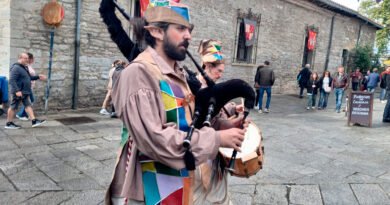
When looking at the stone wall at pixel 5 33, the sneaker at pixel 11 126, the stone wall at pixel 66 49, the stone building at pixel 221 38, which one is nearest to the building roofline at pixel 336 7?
the stone building at pixel 221 38

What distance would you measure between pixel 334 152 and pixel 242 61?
8555mm

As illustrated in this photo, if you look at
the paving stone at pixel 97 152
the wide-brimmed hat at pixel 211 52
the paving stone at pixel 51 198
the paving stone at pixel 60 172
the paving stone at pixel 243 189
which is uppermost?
the wide-brimmed hat at pixel 211 52

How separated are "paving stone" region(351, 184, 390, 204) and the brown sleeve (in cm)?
308

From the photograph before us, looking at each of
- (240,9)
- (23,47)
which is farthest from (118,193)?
(240,9)

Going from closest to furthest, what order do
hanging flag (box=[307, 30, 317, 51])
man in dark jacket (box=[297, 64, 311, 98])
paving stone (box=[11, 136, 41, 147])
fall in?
1. paving stone (box=[11, 136, 41, 147])
2. man in dark jacket (box=[297, 64, 311, 98])
3. hanging flag (box=[307, 30, 317, 51])

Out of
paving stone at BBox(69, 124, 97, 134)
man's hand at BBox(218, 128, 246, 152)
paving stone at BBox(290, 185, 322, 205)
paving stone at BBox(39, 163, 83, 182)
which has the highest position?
man's hand at BBox(218, 128, 246, 152)

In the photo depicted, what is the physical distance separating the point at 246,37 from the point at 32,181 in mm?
10911

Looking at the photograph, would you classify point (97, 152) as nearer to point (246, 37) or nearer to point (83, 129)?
point (83, 129)

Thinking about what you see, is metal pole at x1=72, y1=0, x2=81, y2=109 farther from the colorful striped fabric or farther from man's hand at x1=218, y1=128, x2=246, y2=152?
man's hand at x1=218, y1=128, x2=246, y2=152

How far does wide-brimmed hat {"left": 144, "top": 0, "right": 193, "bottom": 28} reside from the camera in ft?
5.16

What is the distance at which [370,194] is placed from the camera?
154 inches

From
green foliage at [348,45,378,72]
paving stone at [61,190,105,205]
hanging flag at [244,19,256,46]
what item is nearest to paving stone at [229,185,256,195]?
paving stone at [61,190,105,205]

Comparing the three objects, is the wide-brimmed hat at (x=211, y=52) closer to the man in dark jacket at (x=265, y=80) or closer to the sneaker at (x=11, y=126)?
the sneaker at (x=11, y=126)

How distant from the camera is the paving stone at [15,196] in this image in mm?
3336
